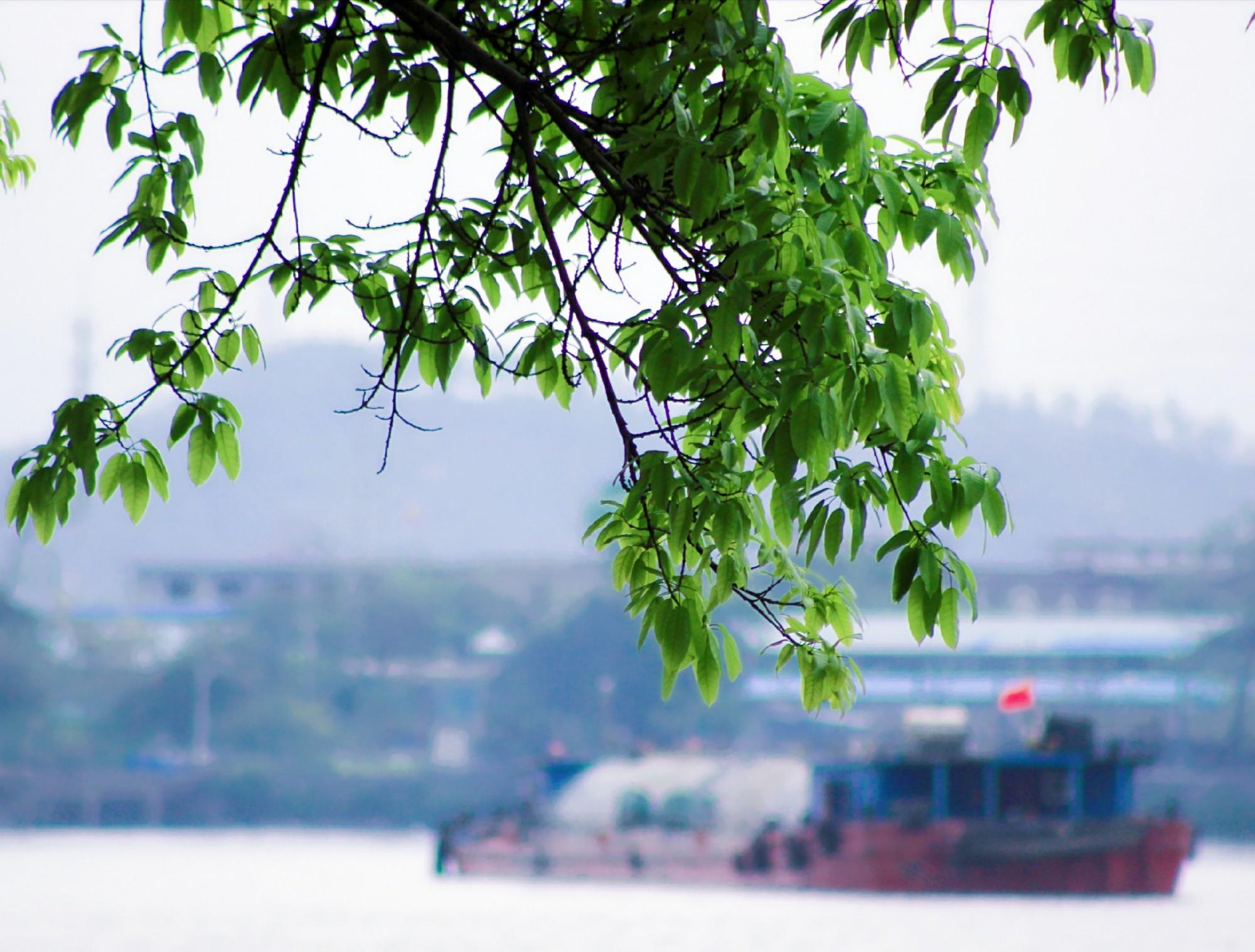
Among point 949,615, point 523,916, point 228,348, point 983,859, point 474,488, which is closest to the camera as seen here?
point 949,615

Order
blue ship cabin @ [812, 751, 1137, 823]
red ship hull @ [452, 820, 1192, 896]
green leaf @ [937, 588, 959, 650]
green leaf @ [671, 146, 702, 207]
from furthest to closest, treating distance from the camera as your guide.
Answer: blue ship cabin @ [812, 751, 1137, 823], red ship hull @ [452, 820, 1192, 896], green leaf @ [937, 588, 959, 650], green leaf @ [671, 146, 702, 207]

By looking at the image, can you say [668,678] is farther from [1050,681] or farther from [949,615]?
[1050,681]

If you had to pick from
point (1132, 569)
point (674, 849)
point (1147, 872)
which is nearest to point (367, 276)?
point (1147, 872)

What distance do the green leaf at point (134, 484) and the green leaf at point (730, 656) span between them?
0.63 meters

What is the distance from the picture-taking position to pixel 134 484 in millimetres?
1799

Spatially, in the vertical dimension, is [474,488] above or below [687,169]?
above

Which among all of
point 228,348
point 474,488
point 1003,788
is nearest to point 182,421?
point 228,348

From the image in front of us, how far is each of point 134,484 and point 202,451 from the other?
83 mm

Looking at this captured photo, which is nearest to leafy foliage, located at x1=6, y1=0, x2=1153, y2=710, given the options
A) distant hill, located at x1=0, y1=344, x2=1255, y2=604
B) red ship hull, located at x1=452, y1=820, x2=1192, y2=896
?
Answer: red ship hull, located at x1=452, y1=820, x2=1192, y2=896

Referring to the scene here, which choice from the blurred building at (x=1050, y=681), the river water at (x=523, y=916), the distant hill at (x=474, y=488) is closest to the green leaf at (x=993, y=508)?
the river water at (x=523, y=916)

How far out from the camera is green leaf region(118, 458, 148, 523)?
1.79 m

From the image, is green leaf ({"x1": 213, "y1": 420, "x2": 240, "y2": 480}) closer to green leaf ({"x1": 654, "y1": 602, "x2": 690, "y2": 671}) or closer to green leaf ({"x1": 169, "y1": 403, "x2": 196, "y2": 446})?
green leaf ({"x1": 169, "y1": 403, "x2": 196, "y2": 446})

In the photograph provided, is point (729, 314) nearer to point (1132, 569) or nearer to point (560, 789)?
point (560, 789)

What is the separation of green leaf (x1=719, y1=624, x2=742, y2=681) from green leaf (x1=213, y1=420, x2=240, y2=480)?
559 mm
